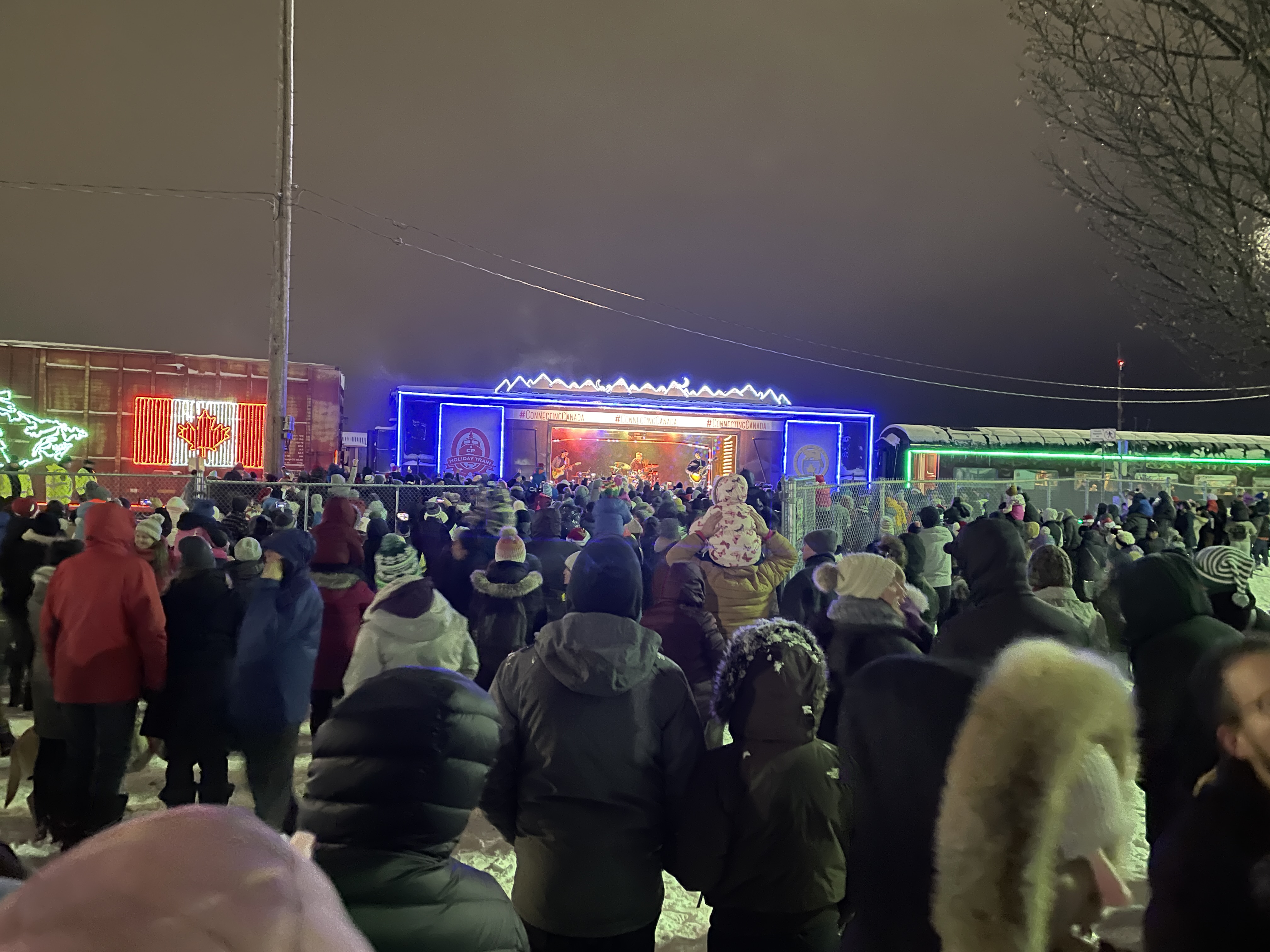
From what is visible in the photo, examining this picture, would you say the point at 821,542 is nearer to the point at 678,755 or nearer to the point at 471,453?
the point at 678,755

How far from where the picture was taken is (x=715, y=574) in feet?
17.6

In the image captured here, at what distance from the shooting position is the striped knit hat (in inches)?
201

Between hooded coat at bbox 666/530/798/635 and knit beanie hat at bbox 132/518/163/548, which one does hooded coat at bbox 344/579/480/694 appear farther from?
knit beanie hat at bbox 132/518/163/548

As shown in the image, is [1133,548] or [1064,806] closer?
[1064,806]

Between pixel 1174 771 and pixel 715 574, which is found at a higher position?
pixel 715 574

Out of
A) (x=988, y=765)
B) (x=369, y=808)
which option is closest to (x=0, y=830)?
(x=369, y=808)

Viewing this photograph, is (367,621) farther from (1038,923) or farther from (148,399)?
(148,399)

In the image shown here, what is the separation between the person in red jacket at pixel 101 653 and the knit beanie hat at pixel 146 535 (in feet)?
5.19

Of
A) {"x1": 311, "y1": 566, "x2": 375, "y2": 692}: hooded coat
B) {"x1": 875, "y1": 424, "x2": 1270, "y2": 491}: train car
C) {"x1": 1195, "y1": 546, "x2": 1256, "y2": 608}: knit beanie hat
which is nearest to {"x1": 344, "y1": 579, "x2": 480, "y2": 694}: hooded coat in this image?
{"x1": 311, "y1": 566, "x2": 375, "y2": 692}: hooded coat

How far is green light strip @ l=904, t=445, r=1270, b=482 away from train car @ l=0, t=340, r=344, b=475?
73.8 ft

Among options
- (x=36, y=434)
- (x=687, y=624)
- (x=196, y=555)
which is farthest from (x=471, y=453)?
(x=687, y=624)

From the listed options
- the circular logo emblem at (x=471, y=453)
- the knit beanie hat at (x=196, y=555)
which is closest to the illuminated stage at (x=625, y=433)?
the circular logo emblem at (x=471, y=453)

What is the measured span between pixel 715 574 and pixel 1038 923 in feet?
12.4

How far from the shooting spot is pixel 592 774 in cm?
230
